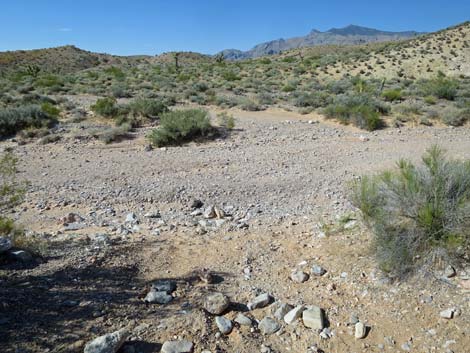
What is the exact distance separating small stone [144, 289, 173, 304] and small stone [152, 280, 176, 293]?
9cm

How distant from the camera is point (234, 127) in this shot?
42.3ft

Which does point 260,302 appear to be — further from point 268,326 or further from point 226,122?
point 226,122

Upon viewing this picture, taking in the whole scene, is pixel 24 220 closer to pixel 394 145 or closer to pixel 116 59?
pixel 394 145

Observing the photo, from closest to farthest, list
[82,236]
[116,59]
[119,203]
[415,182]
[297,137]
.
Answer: [415,182]
[82,236]
[119,203]
[297,137]
[116,59]

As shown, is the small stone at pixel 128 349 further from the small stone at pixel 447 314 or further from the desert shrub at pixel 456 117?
the desert shrub at pixel 456 117

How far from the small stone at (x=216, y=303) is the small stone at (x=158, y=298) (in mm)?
401

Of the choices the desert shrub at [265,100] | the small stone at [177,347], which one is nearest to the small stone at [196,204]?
the small stone at [177,347]

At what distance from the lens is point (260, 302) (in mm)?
3797

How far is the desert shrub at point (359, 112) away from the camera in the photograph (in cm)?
1262

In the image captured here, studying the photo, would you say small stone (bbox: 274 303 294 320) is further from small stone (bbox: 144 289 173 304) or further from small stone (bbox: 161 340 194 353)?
small stone (bbox: 144 289 173 304)

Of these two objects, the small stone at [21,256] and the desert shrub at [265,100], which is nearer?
the small stone at [21,256]

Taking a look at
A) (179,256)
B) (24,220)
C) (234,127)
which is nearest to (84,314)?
(179,256)

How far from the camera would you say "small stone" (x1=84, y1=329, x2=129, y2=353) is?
2.97m

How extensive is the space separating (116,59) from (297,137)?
7258cm
